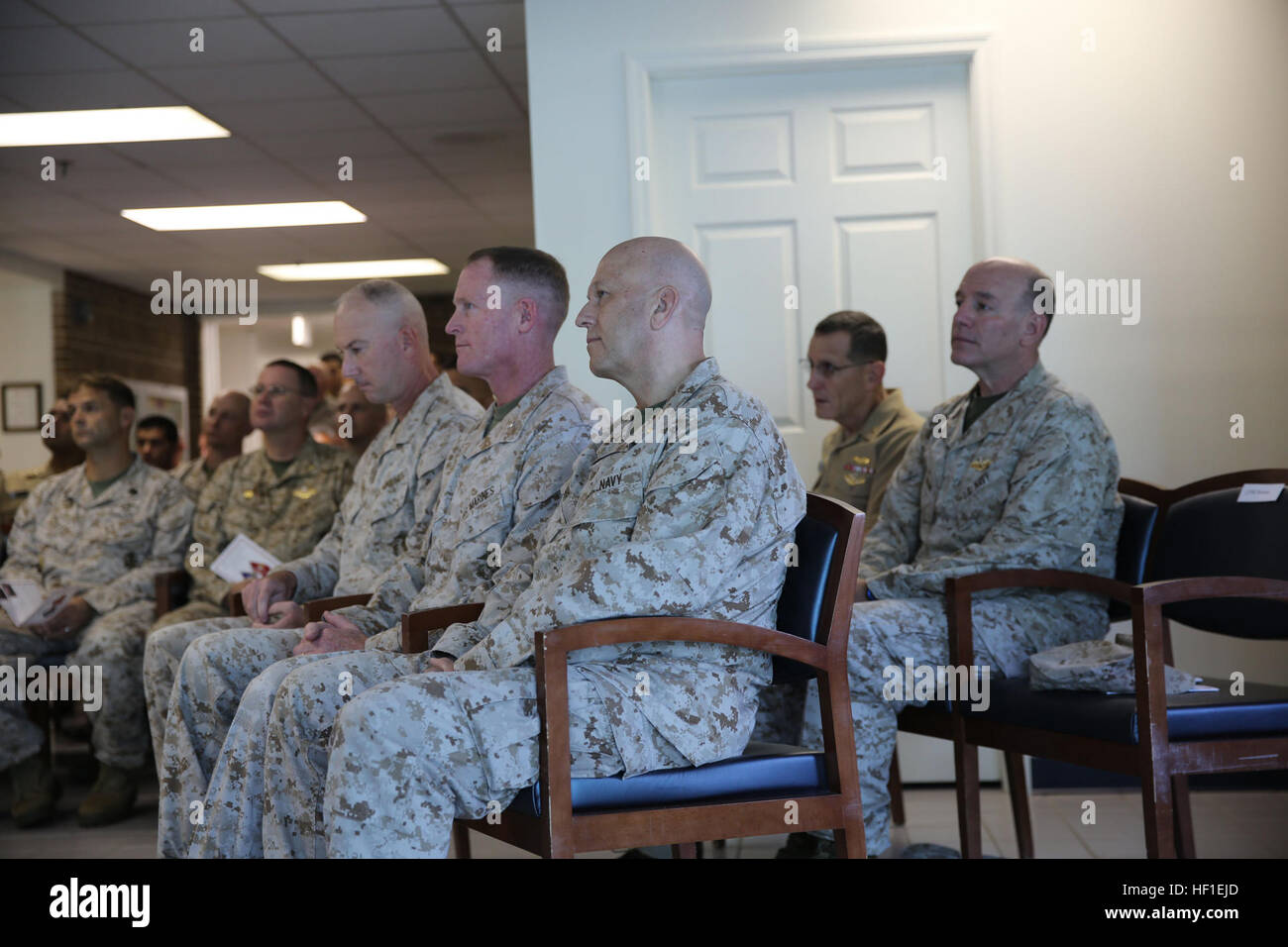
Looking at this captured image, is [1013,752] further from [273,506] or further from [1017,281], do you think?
[273,506]

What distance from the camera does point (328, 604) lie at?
293 cm

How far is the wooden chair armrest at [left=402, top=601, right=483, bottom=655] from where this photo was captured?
2.46 metres

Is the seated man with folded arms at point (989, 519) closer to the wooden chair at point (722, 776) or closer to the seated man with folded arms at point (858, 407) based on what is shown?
the seated man with folded arms at point (858, 407)

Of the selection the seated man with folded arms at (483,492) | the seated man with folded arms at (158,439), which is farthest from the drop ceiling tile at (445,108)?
the seated man with folded arms at (483,492)

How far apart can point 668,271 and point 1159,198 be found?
244cm

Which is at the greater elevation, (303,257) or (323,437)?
(303,257)

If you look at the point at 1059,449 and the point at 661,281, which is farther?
the point at 1059,449

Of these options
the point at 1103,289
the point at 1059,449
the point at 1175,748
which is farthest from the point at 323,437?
the point at 1175,748

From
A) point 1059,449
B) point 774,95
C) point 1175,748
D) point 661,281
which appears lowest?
point 1175,748

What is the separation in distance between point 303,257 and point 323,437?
354 centimetres

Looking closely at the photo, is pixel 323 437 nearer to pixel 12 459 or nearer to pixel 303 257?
pixel 303 257

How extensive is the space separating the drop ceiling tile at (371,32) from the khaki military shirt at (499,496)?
2.64 m

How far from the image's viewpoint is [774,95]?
418 centimetres

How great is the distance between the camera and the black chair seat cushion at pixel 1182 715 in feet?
7.51
